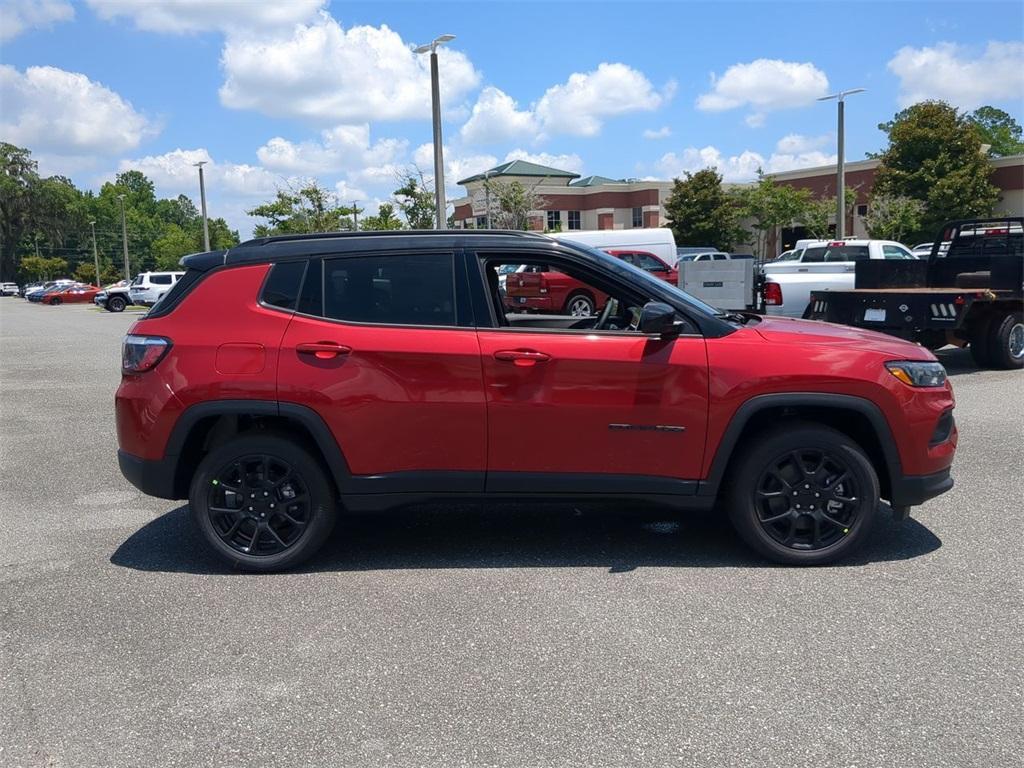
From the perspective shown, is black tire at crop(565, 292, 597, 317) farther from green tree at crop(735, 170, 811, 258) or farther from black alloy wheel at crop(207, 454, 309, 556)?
green tree at crop(735, 170, 811, 258)

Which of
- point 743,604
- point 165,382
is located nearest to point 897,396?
point 743,604

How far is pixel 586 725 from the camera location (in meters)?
3.24

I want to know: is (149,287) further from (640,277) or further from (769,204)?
(640,277)

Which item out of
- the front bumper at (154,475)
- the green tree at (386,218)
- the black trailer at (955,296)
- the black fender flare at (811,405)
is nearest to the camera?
the black fender flare at (811,405)

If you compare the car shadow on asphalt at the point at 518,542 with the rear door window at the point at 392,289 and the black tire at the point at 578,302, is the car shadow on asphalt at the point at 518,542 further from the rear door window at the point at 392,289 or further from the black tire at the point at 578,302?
the black tire at the point at 578,302

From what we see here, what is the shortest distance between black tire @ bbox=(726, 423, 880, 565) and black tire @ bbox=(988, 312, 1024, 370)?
8.60 m

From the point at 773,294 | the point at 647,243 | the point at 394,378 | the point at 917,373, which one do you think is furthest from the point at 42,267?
the point at 917,373

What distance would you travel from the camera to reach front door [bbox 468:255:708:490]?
4.66 m

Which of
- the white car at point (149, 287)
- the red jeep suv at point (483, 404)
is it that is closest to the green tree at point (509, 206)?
the white car at point (149, 287)

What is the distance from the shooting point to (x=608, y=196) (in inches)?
2405

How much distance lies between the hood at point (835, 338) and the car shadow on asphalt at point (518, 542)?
115cm

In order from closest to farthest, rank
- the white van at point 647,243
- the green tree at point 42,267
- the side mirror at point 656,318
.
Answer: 1. the side mirror at point 656,318
2. the white van at point 647,243
3. the green tree at point 42,267

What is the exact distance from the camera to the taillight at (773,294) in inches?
559

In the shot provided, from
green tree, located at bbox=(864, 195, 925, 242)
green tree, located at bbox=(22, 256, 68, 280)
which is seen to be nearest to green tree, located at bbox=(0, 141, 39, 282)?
green tree, located at bbox=(22, 256, 68, 280)
